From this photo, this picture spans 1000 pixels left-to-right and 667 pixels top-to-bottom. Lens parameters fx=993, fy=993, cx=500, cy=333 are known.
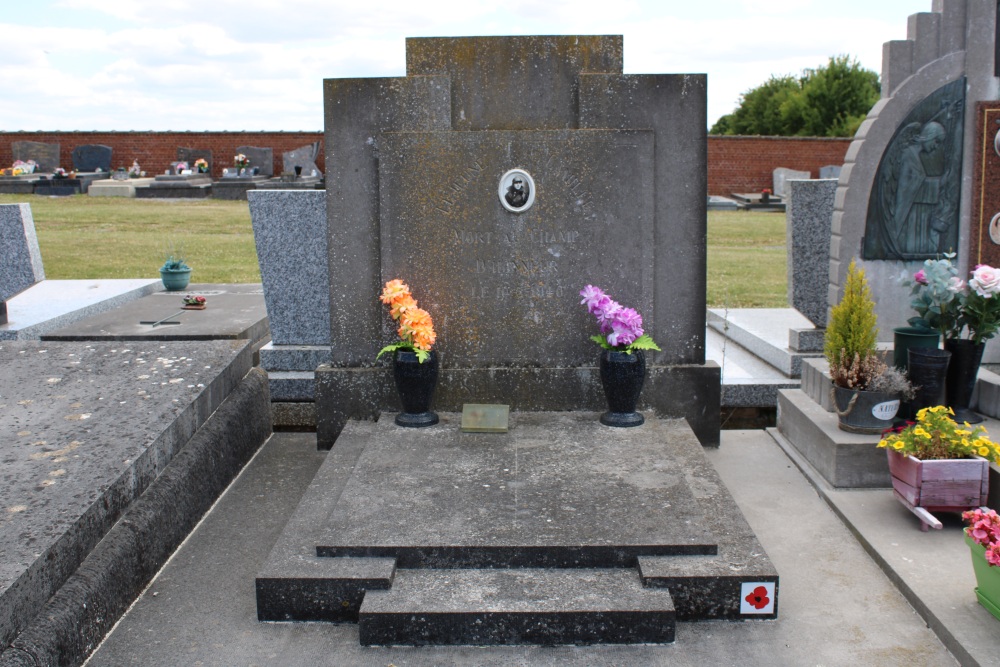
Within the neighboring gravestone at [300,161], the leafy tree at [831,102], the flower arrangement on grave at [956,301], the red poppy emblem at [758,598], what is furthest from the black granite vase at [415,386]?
the leafy tree at [831,102]

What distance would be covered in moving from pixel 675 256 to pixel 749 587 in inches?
89.1

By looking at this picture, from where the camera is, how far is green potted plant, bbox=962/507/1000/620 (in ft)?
11.3

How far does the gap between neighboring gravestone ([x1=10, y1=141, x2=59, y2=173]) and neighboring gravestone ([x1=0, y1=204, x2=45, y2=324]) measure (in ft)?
82.0

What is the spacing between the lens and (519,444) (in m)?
4.96

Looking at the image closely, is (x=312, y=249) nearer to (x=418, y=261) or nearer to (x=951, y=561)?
(x=418, y=261)

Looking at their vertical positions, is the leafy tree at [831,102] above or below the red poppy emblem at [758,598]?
above

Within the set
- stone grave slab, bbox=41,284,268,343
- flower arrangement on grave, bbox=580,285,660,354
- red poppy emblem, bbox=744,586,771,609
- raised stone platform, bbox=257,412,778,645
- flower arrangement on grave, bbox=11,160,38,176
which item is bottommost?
red poppy emblem, bbox=744,586,771,609

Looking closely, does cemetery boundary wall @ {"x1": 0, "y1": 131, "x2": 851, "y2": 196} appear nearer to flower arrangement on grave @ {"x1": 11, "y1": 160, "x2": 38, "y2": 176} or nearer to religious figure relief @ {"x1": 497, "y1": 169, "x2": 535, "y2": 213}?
flower arrangement on grave @ {"x1": 11, "y1": 160, "x2": 38, "y2": 176}

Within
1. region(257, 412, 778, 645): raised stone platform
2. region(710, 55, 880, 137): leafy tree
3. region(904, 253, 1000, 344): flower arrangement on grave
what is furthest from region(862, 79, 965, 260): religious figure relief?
region(710, 55, 880, 137): leafy tree

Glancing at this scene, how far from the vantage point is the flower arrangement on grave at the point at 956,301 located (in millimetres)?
5043

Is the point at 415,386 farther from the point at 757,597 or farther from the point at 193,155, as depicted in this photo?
the point at 193,155

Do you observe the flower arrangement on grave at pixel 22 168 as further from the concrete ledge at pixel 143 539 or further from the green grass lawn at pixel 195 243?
the concrete ledge at pixel 143 539

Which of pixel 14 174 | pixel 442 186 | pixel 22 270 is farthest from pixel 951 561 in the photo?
pixel 14 174

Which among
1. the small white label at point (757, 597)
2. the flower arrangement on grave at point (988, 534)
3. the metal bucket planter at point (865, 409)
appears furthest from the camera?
the metal bucket planter at point (865, 409)
